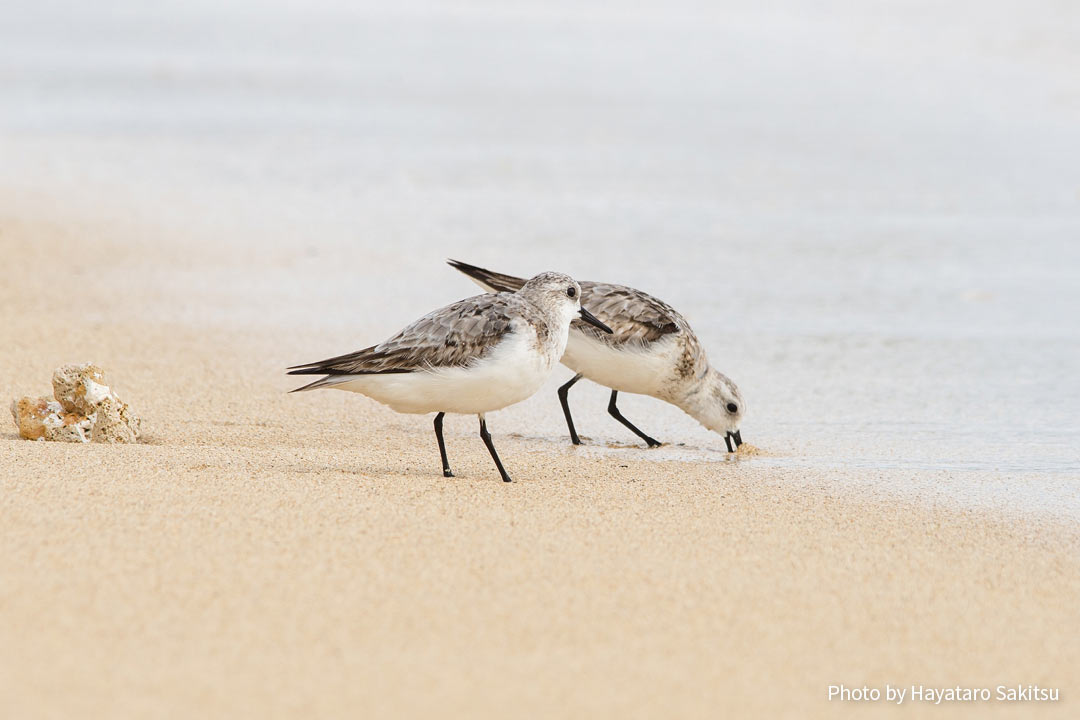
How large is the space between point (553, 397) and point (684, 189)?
478cm

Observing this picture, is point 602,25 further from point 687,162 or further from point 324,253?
point 324,253

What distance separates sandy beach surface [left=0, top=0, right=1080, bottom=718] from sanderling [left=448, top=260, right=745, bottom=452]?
0.23 meters

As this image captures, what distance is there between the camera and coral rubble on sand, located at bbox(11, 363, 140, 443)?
4.90 meters

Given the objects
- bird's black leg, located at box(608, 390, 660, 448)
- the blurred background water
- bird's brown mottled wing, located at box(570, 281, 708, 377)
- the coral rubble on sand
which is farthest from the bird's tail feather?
the coral rubble on sand

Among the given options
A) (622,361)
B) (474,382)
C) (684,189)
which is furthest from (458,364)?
(684,189)

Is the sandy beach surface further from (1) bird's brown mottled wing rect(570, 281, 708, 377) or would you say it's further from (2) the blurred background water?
(1) bird's brown mottled wing rect(570, 281, 708, 377)

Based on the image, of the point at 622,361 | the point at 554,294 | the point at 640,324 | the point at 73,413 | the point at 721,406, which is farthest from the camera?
the point at 640,324

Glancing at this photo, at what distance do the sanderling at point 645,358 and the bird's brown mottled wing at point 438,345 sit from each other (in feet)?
3.81

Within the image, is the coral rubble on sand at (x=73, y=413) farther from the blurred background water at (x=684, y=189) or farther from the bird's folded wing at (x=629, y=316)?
the bird's folded wing at (x=629, y=316)

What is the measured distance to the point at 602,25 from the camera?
2119 cm

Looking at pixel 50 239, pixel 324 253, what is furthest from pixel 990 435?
pixel 50 239

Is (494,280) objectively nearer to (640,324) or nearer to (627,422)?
(640,324)

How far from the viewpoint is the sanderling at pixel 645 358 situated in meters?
5.99

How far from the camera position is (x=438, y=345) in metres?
4.78
